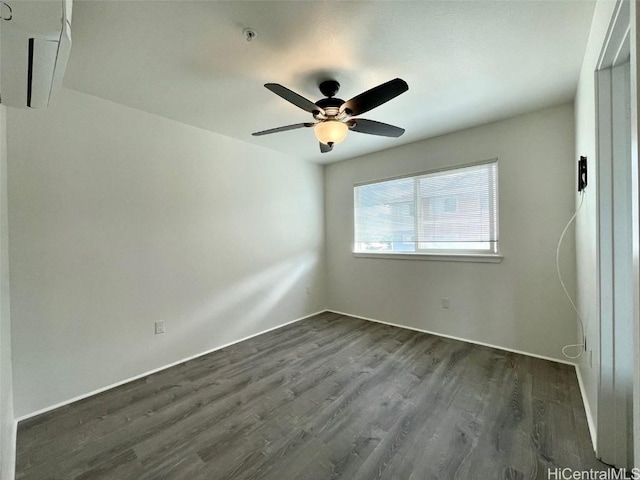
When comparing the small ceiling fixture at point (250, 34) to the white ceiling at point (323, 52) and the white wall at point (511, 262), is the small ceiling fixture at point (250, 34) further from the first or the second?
the white wall at point (511, 262)

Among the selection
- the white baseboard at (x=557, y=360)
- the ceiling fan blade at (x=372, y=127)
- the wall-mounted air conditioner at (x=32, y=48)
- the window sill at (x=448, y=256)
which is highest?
the ceiling fan blade at (x=372, y=127)

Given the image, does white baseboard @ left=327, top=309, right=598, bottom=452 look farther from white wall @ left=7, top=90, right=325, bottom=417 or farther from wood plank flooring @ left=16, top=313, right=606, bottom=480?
white wall @ left=7, top=90, right=325, bottom=417

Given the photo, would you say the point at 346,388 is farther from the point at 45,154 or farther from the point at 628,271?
the point at 45,154

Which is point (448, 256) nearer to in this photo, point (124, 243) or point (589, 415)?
point (589, 415)

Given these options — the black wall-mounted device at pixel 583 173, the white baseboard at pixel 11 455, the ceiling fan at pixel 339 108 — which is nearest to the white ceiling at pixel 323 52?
the ceiling fan at pixel 339 108

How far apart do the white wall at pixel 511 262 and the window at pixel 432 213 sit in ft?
0.40

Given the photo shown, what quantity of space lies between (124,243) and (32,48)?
1705mm

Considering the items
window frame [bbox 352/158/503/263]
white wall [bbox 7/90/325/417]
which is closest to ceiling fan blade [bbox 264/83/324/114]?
white wall [bbox 7/90/325/417]

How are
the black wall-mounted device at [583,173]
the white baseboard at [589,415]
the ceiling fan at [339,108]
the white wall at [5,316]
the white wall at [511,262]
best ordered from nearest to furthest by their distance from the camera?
the white wall at [5,316] → the white baseboard at [589,415] → the ceiling fan at [339,108] → the black wall-mounted device at [583,173] → the white wall at [511,262]

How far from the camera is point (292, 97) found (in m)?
1.67

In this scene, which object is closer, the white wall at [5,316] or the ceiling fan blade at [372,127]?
the white wall at [5,316]

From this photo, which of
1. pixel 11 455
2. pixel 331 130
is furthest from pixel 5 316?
pixel 331 130

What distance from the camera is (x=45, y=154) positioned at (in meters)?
2.01

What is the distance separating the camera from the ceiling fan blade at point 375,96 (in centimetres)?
159
